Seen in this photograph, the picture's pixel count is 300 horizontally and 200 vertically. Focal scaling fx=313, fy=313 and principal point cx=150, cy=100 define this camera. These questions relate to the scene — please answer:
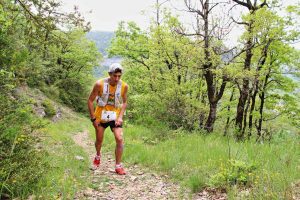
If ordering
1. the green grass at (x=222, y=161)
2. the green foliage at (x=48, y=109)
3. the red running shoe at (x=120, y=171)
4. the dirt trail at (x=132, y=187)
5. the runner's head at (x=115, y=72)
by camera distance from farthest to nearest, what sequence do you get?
the green foliage at (x=48, y=109) < the red running shoe at (x=120, y=171) < the runner's head at (x=115, y=72) < the dirt trail at (x=132, y=187) < the green grass at (x=222, y=161)

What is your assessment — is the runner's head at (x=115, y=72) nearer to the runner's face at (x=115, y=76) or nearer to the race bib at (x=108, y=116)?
the runner's face at (x=115, y=76)

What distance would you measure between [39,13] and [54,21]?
1.22 ft

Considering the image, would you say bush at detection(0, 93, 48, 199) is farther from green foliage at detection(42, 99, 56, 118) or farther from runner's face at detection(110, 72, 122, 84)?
green foliage at detection(42, 99, 56, 118)

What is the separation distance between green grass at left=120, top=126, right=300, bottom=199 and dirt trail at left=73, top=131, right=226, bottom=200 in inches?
9.2

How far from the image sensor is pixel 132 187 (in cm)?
542

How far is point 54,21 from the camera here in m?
7.01

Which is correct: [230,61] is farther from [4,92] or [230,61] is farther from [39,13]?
[4,92]

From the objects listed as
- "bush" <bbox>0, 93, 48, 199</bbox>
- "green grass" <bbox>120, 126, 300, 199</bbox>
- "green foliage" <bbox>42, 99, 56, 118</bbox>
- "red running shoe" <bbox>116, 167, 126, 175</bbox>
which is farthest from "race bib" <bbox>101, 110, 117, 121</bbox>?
"green foliage" <bbox>42, 99, 56, 118</bbox>

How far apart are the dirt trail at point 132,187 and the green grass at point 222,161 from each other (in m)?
0.23

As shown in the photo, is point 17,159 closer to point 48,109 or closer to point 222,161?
point 222,161

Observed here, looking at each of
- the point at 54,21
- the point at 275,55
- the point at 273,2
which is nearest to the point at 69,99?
the point at 275,55

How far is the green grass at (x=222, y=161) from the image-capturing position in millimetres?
3822

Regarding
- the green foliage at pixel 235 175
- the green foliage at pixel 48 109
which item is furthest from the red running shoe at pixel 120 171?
the green foliage at pixel 48 109

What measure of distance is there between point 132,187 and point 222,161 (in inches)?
67.5
